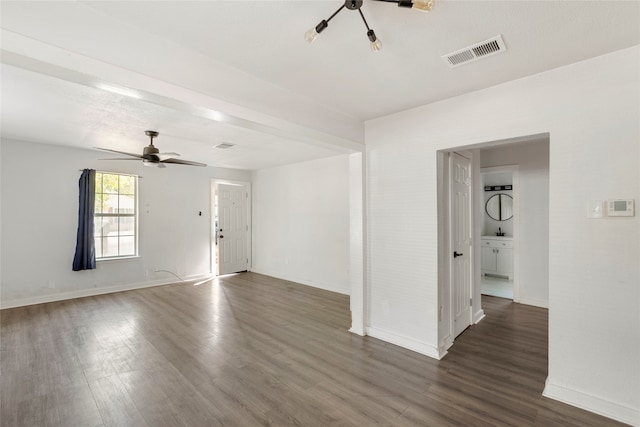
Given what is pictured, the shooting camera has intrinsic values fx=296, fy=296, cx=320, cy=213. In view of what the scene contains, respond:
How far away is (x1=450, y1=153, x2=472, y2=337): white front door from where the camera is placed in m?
3.25

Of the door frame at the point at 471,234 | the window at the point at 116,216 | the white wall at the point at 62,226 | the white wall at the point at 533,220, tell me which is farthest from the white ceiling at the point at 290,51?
the white wall at the point at 533,220

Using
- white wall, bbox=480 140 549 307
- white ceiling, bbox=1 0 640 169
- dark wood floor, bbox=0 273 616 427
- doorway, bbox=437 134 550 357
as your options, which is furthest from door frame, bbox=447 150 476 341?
white wall, bbox=480 140 549 307

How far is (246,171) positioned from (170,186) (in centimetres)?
186

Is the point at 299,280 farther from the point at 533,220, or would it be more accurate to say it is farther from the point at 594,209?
the point at 594,209

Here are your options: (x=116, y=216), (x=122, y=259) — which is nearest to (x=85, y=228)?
(x=116, y=216)

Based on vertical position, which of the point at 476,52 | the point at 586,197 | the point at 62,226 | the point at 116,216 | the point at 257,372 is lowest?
the point at 257,372

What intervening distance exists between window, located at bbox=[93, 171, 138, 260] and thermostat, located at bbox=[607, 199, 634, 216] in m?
6.66

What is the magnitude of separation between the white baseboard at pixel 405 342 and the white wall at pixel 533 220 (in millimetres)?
2590

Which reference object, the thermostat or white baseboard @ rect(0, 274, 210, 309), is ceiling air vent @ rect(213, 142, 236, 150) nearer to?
white baseboard @ rect(0, 274, 210, 309)

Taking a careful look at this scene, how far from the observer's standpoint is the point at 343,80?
2473 mm

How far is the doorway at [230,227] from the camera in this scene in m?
6.87

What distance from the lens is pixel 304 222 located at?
20.1 feet

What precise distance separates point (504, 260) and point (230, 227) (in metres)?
6.07

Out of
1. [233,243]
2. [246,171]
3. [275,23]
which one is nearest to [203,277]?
[233,243]
